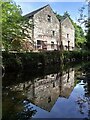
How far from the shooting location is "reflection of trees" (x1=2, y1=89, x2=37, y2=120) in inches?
240

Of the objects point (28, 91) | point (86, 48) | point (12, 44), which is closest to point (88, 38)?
point (86, 48)

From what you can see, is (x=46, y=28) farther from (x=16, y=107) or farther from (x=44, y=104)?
(x=16, y=107)

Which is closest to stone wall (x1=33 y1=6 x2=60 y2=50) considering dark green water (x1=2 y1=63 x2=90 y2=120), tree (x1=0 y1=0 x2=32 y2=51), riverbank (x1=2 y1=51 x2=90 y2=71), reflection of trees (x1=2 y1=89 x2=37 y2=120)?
riverbank (x1=2 y1=51 x2=90 y2=71)

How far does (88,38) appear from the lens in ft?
132

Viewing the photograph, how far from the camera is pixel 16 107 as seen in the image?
7.08 metres

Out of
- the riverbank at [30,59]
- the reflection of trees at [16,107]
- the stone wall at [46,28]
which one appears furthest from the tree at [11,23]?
the stone wall at [46,28]

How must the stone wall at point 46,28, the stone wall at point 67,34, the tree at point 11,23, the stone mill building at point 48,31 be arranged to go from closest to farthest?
the tree at point 11,23 < the stone mill building at point 48,31 < the stone wall at point 46,28 < the stone wall at point 67,34

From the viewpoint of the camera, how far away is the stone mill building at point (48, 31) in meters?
35.5

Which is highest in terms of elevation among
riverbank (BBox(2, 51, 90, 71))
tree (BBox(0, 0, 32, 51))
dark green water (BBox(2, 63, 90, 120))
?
tree (BBox(0, 0, 32, 51))

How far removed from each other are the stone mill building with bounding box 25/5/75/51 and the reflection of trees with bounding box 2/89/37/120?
24590mm

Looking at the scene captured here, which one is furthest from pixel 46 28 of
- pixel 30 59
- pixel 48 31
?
pixel 30 59

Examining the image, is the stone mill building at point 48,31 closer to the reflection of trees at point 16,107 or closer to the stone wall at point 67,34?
the stone wall at point 67,34

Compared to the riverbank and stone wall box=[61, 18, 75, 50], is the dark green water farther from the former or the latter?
stone wall box=[61, 18, 75, 50]

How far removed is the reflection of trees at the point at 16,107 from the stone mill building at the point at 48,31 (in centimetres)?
2459
